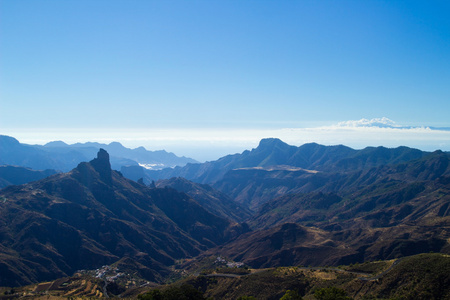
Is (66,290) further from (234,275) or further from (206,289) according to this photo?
(234,275)

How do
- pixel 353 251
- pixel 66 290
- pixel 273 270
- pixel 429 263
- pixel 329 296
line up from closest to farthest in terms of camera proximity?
pixel 329 296
pixel 429 263
pixel 66 290
pixel 273 270
pixel 353 251

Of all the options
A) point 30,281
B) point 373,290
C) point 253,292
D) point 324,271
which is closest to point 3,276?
point 30,281

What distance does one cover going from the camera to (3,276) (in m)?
175

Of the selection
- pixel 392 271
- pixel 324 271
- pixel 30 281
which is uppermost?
pixel 392 271

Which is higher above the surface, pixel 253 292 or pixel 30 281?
pixel 253 292

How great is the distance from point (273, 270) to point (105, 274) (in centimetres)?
10703

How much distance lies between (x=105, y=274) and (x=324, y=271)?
418ft

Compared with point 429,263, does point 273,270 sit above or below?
below

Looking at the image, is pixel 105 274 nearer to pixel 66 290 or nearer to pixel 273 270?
pixel 66 290

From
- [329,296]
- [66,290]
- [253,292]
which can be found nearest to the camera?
[329,296]

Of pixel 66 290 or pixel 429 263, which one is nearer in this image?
pixel 429 263

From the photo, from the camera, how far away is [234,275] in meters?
134

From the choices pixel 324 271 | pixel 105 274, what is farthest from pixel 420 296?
pixel 105 274

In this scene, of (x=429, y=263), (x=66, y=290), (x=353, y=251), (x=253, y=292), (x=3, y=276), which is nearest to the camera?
(x=429, y=263)
